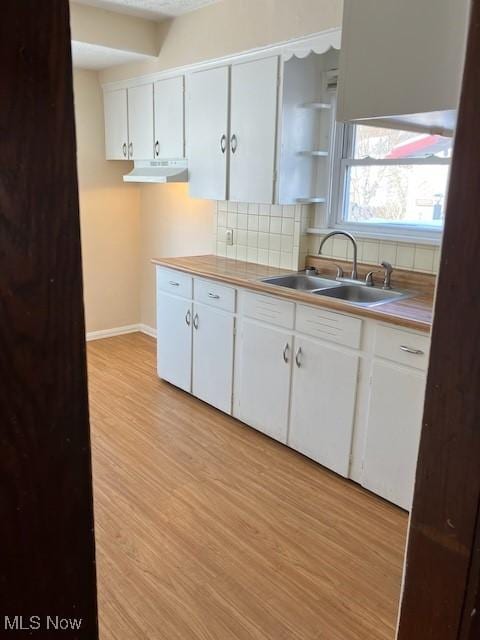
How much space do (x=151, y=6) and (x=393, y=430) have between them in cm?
324

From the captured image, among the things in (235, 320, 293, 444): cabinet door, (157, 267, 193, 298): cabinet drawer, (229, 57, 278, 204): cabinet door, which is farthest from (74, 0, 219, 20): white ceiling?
(235, 320, 293, 444): cabinet door

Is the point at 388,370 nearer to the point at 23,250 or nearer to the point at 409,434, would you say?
the point at 409,434

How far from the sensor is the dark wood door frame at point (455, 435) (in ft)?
2.20

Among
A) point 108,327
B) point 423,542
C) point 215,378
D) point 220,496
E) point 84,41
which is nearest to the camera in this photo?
point 423,542

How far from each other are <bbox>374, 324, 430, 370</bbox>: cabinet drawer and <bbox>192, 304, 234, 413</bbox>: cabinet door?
1.08 metres

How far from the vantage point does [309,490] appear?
263 centimetres

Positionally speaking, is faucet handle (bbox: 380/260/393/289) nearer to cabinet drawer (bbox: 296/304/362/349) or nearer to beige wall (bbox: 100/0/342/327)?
cabinet drawer (bbox: 296/304/362/349)

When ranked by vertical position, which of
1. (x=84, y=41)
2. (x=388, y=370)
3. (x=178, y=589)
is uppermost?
(x=84, y=41)

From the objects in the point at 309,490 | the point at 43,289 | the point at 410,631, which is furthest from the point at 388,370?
the point at 43,289

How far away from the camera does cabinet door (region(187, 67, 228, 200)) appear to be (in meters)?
3.42

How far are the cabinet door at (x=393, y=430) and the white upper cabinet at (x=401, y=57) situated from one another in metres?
1.59

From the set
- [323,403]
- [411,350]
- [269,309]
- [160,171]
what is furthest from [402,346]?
[160,171]

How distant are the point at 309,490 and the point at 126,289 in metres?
3.21

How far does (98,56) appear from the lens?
4102 millimetres
